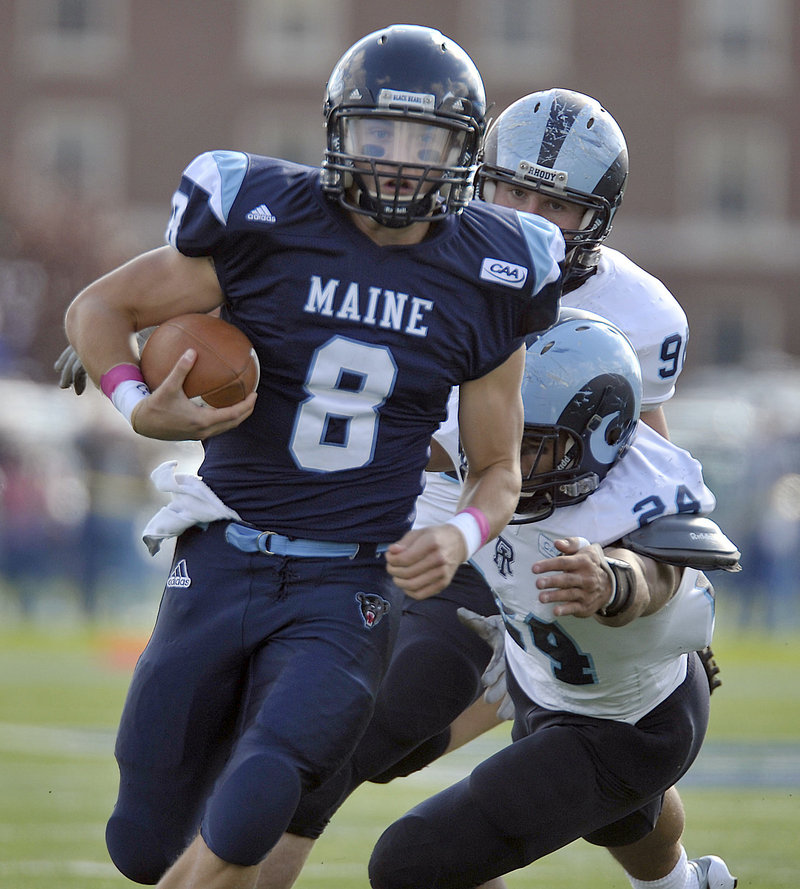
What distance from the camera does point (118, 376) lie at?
10.5 feet

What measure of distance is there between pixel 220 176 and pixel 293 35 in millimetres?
27780

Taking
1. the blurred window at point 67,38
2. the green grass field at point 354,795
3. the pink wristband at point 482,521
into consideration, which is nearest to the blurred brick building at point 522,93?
the blurred window at point 67,38

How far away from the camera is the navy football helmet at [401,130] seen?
10.5ft

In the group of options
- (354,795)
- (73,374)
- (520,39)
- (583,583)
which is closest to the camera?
(583,583)

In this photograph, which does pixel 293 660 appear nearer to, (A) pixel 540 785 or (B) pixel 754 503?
(A) pixel 540 785

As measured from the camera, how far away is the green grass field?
4996mm

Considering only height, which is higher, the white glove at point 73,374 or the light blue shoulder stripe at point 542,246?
the light blue shoulder stripe at point 542,246

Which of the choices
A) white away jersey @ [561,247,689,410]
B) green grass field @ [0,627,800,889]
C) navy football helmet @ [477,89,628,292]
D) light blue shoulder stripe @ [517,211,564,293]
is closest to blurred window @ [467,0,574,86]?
green grass field @ [0,627,800,889]

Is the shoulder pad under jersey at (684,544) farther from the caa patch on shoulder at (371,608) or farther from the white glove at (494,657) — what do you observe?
the white glove at (494,657)

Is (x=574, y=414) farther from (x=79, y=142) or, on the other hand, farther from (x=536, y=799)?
(x=79, y=142)

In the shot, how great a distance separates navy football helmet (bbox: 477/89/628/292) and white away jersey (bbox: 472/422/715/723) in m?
0.65

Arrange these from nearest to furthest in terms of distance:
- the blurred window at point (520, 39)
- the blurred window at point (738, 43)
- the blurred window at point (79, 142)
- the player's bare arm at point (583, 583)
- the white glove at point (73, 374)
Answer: the player's bare arm at point (583, 583) < the white glove at point (73, 374) < the blurred window at point (79, 142) < the blurred window at point (520, 39) < the blurred window at point (738, 43)

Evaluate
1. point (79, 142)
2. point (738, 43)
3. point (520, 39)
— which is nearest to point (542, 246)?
point (520, 39)

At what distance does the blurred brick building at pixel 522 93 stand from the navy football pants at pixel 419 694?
26.1 m
